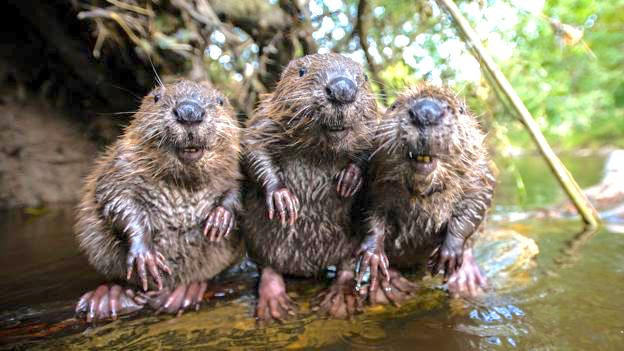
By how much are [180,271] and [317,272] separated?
31.1 inches

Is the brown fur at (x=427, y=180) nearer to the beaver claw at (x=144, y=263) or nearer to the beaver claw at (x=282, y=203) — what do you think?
the beaver claw at (x=282, y=203)

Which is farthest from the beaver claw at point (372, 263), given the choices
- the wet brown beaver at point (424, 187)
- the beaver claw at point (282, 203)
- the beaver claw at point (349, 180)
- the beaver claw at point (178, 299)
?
the beaver claw at point (178, 299)

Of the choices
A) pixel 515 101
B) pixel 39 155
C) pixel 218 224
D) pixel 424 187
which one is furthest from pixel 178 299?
pixel 39 155

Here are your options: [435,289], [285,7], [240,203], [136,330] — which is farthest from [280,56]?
[136,330]

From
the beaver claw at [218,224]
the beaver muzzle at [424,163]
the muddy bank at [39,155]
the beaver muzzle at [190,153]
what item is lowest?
the beaver claw at [218,224]

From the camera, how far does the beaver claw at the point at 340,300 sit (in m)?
2.43

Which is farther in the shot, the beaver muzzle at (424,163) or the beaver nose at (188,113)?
the beaver nose at (188,113)

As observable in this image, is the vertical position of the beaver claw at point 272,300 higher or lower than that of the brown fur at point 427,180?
lower

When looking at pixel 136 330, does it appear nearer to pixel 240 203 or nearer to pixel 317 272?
pixel 240 203

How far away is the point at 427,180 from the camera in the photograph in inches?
88.6

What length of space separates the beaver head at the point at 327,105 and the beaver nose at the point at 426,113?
326 mm

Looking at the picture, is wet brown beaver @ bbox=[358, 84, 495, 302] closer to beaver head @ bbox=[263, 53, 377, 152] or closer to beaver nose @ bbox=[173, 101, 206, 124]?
beaver head @ bbox=[263, 53, 377, 152]

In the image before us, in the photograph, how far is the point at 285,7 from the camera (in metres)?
4.84

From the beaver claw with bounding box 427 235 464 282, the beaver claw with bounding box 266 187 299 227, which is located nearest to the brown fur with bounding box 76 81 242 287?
the beaver claw with bounding box 266 187 299 227
